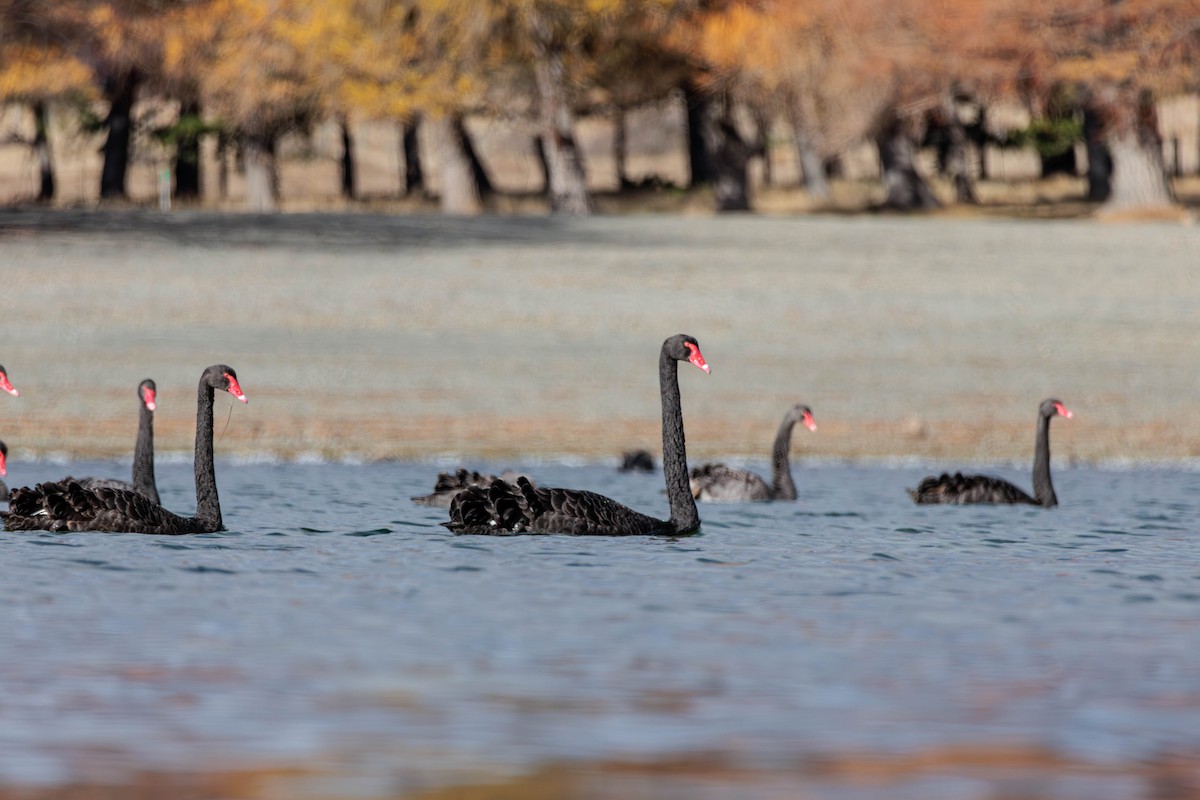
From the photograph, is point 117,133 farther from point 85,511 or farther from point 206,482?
point 85,511

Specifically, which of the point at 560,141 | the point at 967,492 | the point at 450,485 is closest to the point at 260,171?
the point at 560,141

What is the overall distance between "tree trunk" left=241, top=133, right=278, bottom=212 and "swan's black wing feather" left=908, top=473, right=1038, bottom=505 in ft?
140

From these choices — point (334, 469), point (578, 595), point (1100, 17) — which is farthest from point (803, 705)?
point (1100, 17)

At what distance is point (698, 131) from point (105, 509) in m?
53.5

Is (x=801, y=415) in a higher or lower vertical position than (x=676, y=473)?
higher

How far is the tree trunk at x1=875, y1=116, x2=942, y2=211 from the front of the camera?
5747 centimetres

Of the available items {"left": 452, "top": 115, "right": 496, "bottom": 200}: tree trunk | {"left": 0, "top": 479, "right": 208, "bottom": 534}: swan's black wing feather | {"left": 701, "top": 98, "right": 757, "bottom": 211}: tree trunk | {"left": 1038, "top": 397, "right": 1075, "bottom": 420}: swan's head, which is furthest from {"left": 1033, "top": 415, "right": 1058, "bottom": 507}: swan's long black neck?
{"left": 701, "top": 98, "right": 757, "bottom": 211}: tree trunk

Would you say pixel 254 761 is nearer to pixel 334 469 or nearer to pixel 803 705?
pixel 803 705

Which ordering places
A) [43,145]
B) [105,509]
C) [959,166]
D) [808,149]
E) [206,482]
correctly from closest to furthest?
[105,509] < [206,482] < [808,149] < [959,166] < [43,145]

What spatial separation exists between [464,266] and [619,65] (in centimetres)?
1982

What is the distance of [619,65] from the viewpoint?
52.0 m

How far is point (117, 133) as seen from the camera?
62219 millimetres

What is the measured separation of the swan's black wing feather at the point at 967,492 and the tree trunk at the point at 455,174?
129 ft

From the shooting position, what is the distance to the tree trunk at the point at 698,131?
188ft
